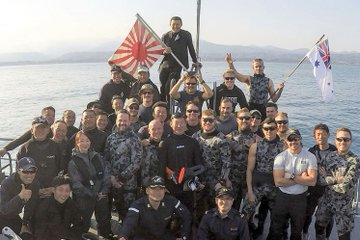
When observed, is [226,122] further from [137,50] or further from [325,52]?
[325,52]

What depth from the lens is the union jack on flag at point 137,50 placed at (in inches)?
386

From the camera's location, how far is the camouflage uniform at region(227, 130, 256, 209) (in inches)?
261

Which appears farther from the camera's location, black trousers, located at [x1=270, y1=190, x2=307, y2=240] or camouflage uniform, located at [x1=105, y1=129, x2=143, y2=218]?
camouflage uniform, located at [x1=105, y1=129, x2=143, y2=218]

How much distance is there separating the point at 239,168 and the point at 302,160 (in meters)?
1.19

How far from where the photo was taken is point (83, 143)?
6188mm

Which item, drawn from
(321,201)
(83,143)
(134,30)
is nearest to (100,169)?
(83,143)

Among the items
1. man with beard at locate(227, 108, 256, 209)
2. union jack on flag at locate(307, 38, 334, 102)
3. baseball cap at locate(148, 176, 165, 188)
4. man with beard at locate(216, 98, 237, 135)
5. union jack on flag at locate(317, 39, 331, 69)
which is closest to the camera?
baseball cap at locate(148, 176, 165, 188)

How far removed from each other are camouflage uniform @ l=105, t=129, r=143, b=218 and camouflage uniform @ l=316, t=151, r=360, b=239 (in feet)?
9.93

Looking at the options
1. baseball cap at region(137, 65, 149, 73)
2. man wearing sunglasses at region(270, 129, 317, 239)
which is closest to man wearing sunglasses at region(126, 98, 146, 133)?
baseball cap at region(137, 65, 149, 73)

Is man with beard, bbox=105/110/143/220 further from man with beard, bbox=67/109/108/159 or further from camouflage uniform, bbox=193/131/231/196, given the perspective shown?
camouflage uniform, bbox=193/131/231/196

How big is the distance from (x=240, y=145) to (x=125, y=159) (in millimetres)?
1985

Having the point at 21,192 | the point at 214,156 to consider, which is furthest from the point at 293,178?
the point at 21,192

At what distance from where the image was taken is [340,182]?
19.1 ft

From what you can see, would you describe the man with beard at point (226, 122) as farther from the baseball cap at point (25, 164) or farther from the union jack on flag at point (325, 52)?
the union jack on flag at point (325, 52)
